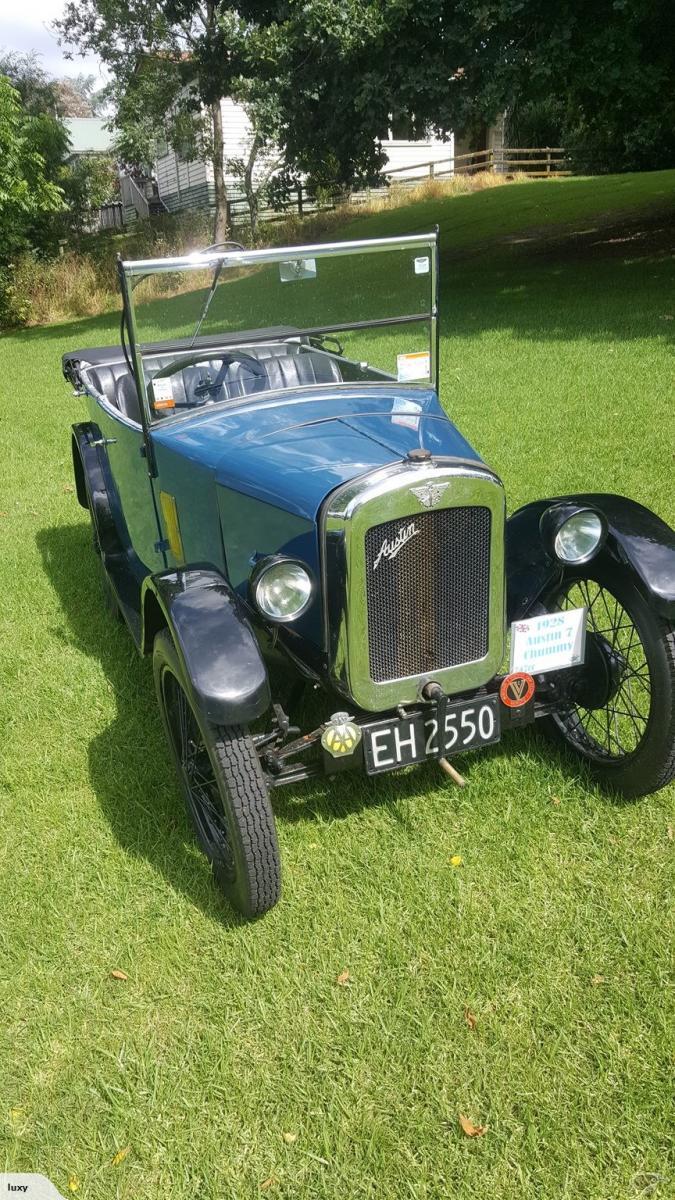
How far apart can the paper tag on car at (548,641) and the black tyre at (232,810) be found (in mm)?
893

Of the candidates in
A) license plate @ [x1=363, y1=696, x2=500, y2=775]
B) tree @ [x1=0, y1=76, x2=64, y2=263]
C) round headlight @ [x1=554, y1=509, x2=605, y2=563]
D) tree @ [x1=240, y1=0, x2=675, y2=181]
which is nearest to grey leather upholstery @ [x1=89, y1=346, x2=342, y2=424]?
round headlight @ [x1=554, y1=509, x2=605, y2=563]

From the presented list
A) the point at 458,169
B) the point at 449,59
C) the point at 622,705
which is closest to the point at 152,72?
the point at 449,59

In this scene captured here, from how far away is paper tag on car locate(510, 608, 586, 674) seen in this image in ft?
8.98

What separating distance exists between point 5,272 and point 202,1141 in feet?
65.0

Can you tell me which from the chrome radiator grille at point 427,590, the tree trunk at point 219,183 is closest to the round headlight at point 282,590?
the chrome radiator grille at point 427,590

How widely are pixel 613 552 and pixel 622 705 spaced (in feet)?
2.88

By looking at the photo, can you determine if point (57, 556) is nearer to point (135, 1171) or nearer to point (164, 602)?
point (164, 602)

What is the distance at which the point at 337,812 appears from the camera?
3.09 metres

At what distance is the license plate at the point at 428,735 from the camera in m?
2.60

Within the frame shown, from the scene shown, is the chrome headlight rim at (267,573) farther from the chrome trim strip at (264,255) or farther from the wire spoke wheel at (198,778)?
the chrome trim strip at (264,255)

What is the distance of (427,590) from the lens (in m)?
2.65

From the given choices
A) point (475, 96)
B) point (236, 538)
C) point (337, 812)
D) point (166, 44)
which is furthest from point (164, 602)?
point (166, 44)

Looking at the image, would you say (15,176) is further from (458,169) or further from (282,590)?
(458,169)

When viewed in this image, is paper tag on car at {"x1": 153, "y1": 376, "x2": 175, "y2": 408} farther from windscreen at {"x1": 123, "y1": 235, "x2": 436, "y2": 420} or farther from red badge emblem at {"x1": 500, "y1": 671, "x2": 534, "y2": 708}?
red badge emblem at {"x1": 500, "y1": 671, "x2": 534, "y2": 708}
